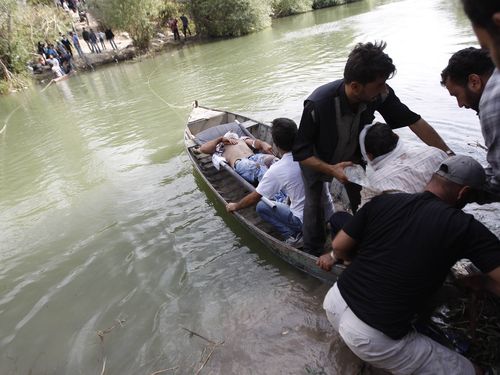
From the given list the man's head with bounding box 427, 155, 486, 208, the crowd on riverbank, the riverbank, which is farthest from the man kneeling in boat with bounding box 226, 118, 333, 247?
the riverbank

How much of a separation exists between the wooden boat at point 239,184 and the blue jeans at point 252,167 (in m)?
0.12

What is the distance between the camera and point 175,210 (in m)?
6.16

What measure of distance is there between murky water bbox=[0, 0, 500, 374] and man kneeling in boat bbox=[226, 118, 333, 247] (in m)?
0.50

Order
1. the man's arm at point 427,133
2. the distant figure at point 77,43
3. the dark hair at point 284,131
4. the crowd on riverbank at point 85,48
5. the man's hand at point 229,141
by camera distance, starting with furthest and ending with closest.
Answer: the distant figure at point 77,43 → the crowd on riverbank at point 85,48 → the man's hand at point 229,141 → the dark hair at point 284,131 → the man's arm at point 427,133

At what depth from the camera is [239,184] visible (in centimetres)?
Result: 580

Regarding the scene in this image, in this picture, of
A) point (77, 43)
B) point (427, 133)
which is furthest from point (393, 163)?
point (77, 43)

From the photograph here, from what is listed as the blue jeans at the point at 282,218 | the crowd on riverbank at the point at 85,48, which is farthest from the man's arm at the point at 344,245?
the crowd on riverbank at the point at 85,48

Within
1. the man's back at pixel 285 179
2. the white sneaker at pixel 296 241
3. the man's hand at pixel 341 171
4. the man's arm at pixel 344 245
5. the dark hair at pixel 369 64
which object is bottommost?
the white sneaker at pixel 296 241

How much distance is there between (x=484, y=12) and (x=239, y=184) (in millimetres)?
4944

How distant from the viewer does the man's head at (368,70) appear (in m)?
2.54

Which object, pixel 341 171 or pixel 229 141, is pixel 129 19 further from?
pixel 341 171

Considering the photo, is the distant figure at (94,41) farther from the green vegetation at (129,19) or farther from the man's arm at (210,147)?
the man's arm at (210,147)

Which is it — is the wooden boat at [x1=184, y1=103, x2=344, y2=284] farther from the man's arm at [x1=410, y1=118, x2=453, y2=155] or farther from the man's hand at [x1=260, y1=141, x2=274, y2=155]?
the man's arm at [x1=410, y1=118, x2=453, y2=155]

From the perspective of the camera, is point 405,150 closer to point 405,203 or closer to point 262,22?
point 405,203
